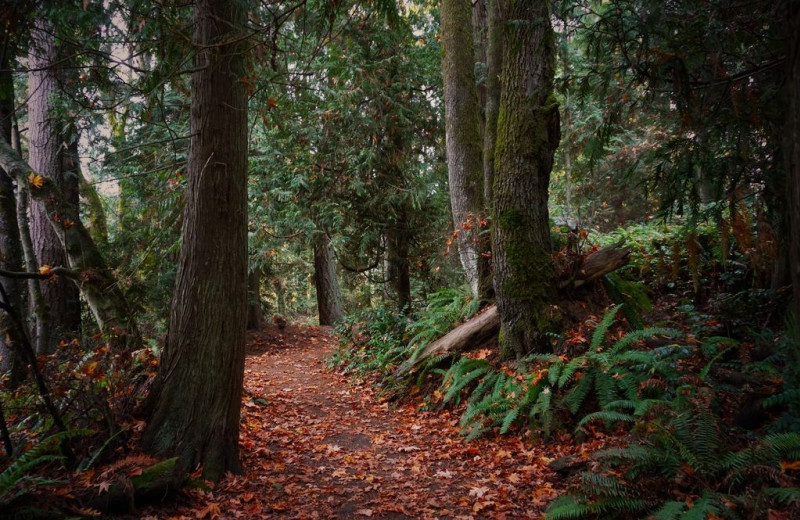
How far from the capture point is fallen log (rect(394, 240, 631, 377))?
7402 millimetres

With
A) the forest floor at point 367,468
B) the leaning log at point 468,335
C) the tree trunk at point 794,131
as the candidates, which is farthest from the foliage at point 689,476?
the leaning log at point 468,335

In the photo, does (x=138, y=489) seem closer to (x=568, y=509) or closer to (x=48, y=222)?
(x=568, y=509)

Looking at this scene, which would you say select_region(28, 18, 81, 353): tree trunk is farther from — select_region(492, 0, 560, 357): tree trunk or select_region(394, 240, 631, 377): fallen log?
select_region(492, 0, 560, 357): tree trunk

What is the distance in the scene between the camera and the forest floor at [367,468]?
421cm

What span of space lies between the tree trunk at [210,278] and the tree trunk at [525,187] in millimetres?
3535

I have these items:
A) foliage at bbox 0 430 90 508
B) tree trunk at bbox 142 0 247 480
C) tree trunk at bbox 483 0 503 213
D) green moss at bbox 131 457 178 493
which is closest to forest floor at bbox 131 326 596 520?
green moss at bbox 131 457 178 493

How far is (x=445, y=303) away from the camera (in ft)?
34.3

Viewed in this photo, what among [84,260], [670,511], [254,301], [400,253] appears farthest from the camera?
[254,301]

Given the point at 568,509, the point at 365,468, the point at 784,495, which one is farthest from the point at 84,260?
the point at 784,495

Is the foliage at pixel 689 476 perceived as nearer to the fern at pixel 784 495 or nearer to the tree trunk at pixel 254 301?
the fern at pixel 784 495

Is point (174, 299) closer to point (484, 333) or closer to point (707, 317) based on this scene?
point (484, 333)

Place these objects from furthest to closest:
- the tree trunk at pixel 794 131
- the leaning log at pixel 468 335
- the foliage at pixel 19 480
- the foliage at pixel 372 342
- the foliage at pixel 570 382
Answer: the foliage at pixel 372 342 < the leaning log at pixel 468 335 < the foliage at pixel 570 382 < the foliage at pixel 19 480 < the tree trunk at pixel 794 131

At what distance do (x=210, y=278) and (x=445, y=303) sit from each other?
641 cm

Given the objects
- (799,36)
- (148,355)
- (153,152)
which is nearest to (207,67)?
(148,355)
